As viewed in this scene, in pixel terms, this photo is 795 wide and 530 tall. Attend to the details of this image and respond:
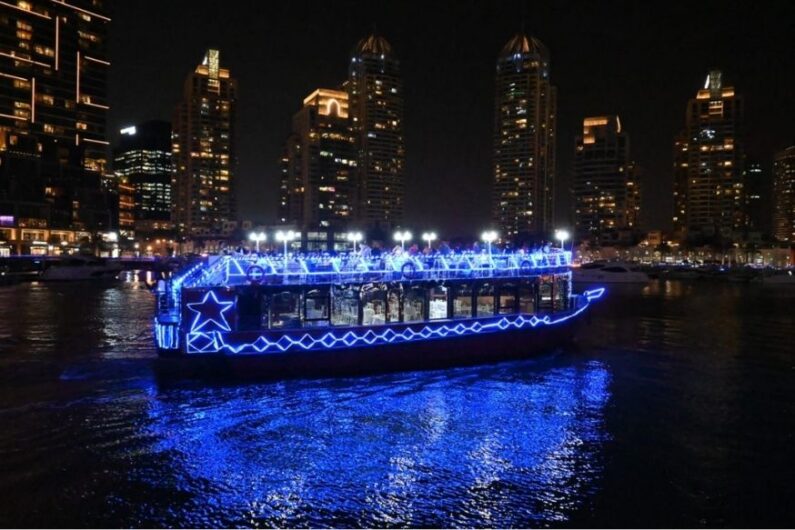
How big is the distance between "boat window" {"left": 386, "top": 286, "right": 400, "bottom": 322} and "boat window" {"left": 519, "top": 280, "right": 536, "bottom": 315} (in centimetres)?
576

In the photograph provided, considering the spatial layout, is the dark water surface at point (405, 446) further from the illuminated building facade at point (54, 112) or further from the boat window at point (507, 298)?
the illuminated building facade at point (54, 112)

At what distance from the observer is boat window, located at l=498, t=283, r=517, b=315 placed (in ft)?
86.1

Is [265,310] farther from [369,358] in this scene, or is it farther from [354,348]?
[369,358]

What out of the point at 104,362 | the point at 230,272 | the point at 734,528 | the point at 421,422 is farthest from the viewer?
the point at 104,362

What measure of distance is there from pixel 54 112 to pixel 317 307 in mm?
163513

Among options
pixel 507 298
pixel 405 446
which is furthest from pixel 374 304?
pixel 405 446

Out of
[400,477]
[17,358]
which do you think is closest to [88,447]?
[400,477]

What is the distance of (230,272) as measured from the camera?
20750 mm

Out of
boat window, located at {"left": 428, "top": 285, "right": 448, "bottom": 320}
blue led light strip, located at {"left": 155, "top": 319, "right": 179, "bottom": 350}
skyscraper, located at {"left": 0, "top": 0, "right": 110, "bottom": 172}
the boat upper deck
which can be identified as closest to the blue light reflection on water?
blue led light strip, located at {"left": 155, "top": 319, "right": 179, "bottom": 350}

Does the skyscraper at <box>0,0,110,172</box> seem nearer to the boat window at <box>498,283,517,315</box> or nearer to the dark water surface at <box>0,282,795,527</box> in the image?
the boat window at <box>498,283,517,315</box>

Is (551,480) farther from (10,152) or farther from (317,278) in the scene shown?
(10,152)

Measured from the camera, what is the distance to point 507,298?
26500 mm

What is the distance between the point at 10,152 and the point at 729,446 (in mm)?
144120

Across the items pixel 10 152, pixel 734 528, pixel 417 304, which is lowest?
pixel 734 528
